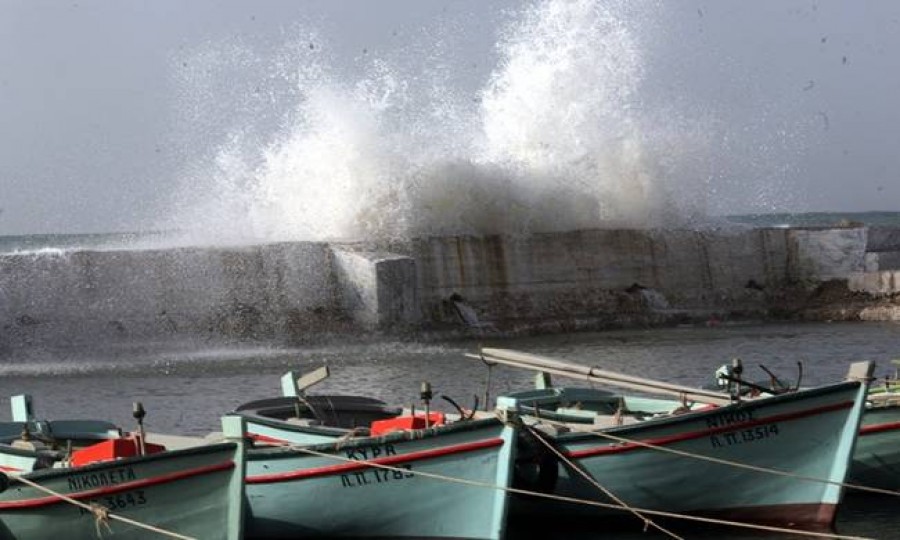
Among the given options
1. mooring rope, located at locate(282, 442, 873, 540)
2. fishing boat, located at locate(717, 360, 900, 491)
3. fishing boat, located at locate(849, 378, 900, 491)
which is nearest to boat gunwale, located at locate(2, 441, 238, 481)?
mooring rope, located at locate(282, 442, 873, 540)

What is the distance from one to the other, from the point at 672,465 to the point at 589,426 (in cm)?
101

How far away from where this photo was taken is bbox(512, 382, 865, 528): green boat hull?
1322 cm

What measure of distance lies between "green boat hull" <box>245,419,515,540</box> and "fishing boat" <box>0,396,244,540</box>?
1.18 m

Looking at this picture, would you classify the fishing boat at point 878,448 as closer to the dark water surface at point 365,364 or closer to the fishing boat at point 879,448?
the fishing boat at point 879,448

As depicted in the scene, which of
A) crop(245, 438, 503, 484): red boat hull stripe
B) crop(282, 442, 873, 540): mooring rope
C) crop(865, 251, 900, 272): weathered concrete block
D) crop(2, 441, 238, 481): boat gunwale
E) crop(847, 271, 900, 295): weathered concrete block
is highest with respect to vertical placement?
crop(865, 251, 900, 272): weathered concrete block

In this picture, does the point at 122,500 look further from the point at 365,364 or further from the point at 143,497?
the point at 365,364

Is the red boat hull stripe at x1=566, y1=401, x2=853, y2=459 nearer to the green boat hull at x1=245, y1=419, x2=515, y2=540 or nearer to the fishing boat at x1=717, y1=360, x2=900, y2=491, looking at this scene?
the fishing boat at x1=717, y1=360, x2=900, y2=491

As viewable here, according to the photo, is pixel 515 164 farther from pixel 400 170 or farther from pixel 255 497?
pixel 255 497

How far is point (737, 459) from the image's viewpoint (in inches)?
526

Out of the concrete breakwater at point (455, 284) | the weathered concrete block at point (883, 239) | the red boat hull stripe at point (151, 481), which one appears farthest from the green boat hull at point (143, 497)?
the weathered concrete block at point (883, 239)

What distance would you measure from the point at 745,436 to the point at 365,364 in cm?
1459

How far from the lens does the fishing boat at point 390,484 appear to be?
1231 centimetres

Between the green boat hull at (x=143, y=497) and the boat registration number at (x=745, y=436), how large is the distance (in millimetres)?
4149

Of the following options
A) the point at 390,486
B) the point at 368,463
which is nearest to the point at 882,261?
the point at 390,486
